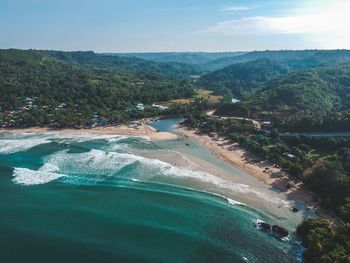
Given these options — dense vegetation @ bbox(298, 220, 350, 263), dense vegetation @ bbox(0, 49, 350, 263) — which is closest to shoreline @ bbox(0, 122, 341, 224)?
dense vegetation @ bbox(0, 49, 350, 263)

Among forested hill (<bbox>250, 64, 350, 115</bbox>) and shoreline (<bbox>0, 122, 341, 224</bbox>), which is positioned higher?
forested hill (<bbox>250, 64, 350, 115</bbox>)

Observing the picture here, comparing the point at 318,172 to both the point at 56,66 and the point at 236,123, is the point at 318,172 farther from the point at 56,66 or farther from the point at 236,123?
the point at 56,66

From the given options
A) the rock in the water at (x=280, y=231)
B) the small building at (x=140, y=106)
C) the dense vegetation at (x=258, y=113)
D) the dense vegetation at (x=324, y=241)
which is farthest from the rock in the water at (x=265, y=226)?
the small building at (x=140, y=106)

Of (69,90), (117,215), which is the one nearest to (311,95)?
(69,90)

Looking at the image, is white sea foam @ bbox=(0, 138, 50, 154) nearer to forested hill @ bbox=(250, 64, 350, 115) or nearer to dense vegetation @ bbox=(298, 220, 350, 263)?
dense vegetation @ bbox=(298, 220, 350, 263)

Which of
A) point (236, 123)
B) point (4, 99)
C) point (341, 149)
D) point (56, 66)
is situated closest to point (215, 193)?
point (341, 149)

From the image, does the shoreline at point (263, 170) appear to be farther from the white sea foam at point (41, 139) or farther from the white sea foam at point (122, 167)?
the white sea foam at point (41, 139)

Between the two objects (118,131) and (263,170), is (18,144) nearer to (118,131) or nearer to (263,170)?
(118,131)
